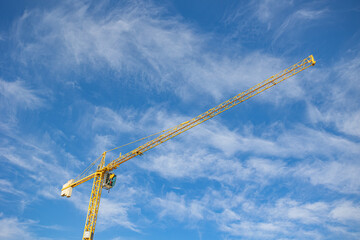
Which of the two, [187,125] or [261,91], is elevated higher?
[261,91]

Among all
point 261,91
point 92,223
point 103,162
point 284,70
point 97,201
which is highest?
point 284,70

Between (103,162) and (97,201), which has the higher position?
(103,162)

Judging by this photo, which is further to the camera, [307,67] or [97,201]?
[307,67]

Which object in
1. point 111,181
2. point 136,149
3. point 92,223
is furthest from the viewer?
point 136,149

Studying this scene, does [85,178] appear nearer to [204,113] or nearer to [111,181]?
[111,181]

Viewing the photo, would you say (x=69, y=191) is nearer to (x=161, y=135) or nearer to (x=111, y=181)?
(x=111, y=181)

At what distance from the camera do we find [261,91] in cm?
8250

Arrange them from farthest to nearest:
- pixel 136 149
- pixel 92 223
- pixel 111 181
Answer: pixel 136 149 → pixel 111 181 → pixel 92 223

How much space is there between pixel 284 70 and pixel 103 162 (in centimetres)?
6165

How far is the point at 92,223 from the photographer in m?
71.8

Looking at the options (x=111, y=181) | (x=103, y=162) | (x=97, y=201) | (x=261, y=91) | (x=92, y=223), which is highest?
(x=261, y=91)

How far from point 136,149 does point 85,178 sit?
1729 cm

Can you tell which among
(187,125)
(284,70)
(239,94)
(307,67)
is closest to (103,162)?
(187,125)

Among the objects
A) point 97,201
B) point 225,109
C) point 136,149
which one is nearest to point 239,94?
point 225,109
